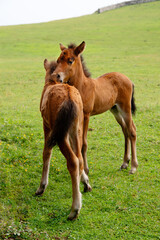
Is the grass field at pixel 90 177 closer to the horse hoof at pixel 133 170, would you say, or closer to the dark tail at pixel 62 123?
the horse hoof at pixel 133 170

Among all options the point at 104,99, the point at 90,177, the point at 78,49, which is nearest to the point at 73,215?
the point at 90,177

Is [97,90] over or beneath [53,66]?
beneath

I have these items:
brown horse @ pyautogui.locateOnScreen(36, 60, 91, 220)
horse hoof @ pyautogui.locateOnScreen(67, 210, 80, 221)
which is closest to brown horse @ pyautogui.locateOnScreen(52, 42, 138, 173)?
brown horse @ pyautogui.locateOnScreen(36, 60, 91, 220)

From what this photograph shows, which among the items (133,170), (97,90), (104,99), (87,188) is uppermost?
(97,90)

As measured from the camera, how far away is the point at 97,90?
626 centimetres

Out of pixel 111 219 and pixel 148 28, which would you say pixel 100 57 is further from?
pixel 111 219

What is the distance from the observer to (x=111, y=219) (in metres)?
4.73

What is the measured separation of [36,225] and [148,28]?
122 feet

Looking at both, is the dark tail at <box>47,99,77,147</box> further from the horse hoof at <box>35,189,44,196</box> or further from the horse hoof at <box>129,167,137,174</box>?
the horse hoof at <box>129,167,137,174</box>

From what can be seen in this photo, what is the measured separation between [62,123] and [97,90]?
2.00m

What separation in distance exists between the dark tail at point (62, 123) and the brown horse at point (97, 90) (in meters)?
1.21

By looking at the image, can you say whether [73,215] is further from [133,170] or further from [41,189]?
[133,170]

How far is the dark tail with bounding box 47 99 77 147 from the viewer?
4.45 metres

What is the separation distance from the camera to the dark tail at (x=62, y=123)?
4445 millimetres
